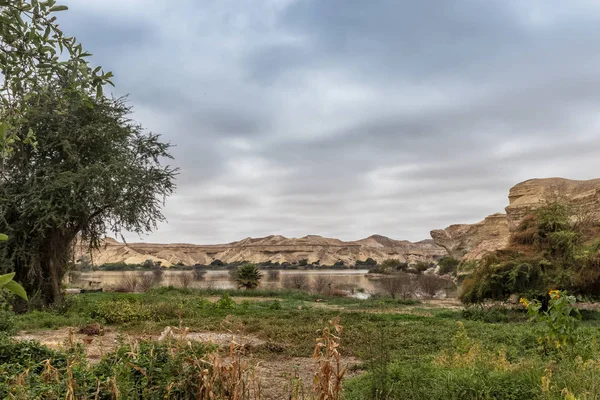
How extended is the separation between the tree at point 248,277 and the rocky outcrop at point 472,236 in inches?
1028

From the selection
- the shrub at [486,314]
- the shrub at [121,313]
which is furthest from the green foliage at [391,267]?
the shrub at [121,313]

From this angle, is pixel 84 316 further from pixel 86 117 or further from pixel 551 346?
pixel 551 346

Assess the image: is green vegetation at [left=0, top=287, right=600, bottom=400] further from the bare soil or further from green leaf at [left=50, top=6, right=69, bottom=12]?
green leaf at [left=50, top=6, right=69, bottom=12]

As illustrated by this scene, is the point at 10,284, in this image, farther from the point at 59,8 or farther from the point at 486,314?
the point at 486,314

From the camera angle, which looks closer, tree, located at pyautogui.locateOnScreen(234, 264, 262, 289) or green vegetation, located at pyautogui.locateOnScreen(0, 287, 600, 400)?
green vegetation, located at pyautogui.locateOnScreen(0, 287, 600, 400)

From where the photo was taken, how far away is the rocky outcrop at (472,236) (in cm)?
5066

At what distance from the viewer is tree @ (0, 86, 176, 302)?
1420 cm

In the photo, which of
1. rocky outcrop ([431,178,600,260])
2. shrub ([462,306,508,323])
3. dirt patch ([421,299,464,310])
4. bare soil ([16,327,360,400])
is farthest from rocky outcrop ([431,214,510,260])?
bare soil ([16,327,360,400])

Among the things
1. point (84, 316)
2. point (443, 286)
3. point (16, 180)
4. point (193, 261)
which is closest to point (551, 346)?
point (84, 316)

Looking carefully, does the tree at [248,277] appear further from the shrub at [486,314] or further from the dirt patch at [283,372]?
the dirt patch at [283,372]

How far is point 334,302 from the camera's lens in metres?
21.9

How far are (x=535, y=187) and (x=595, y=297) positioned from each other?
32521mm

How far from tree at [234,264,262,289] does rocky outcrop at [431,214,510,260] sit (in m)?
26.1

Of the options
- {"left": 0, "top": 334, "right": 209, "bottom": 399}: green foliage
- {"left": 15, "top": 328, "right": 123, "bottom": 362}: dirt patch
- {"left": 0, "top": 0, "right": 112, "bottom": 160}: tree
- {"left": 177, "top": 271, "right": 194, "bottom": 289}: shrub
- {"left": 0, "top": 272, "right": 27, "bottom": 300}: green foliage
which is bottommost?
{"left": 177, "top": 271, "right": 194, "bottom": 289}: shrub
